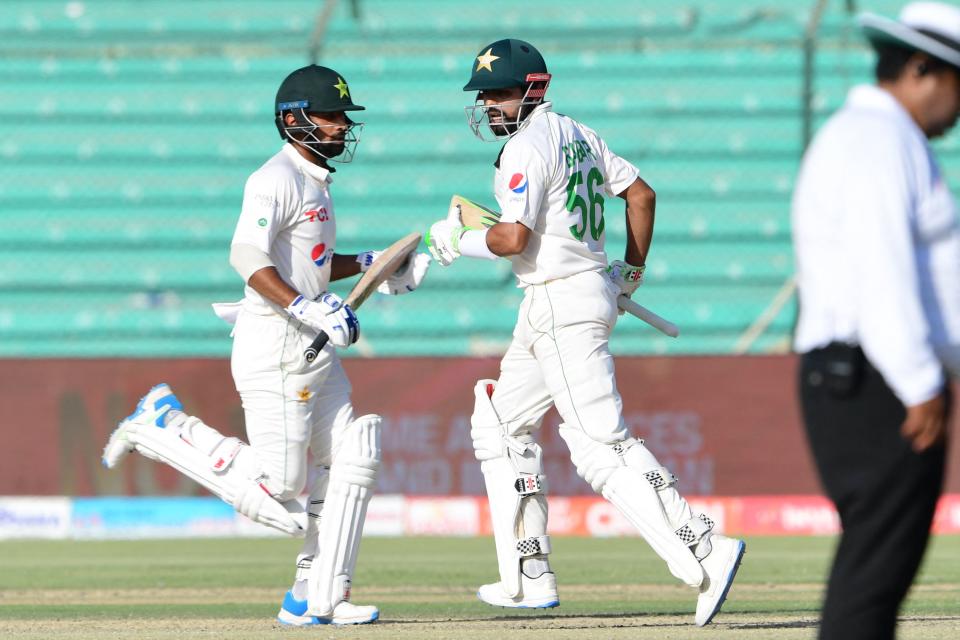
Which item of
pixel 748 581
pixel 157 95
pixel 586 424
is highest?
pixel 157 95

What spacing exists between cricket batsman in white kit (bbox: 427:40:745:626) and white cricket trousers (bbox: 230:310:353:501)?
584 mm

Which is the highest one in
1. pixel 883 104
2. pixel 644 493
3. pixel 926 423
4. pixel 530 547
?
pixel 883 104

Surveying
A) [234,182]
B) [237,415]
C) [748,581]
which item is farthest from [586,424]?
[234,182]

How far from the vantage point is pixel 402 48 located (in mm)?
14195

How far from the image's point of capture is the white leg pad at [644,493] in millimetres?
5555

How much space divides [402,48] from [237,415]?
14.0 ft

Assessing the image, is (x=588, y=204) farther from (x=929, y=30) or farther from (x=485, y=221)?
(x=929, y=30)

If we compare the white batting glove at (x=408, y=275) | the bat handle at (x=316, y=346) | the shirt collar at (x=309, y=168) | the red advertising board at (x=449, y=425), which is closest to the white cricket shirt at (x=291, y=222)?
the shirt collar at (x=309, y=168)

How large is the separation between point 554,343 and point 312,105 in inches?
50.0

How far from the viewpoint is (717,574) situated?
217 inches

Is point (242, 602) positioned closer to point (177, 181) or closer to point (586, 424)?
point (586, 424)

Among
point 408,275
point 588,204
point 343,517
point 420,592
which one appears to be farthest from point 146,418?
point 420,592

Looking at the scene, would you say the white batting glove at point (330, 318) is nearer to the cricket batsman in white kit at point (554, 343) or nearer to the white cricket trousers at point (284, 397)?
the white cricket trousers at point (284, 397)

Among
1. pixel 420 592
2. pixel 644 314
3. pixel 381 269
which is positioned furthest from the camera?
pixel 420 592
